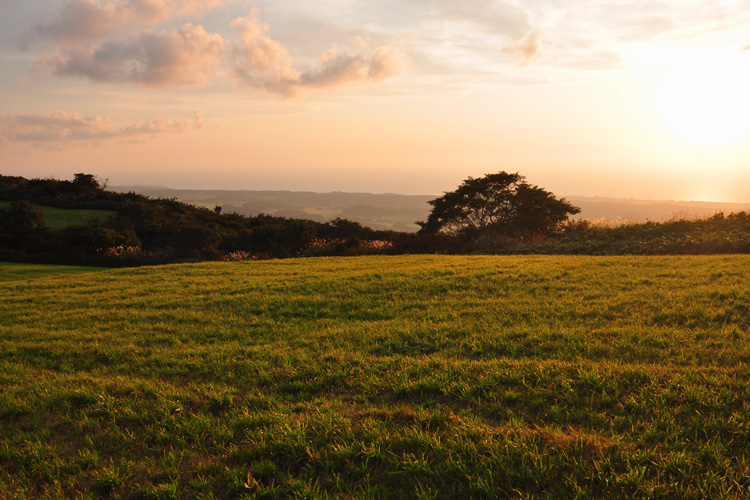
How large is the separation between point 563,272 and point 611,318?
14.8 ft

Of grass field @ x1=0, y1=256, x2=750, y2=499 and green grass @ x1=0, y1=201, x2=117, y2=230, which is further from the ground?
green grass @ x1=0, y1=201, x2=117, y2=230

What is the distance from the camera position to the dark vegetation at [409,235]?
19.6 meters

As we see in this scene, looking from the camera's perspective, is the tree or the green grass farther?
the green grass

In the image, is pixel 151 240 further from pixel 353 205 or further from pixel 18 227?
pixel 353 205

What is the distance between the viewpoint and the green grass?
2970cm

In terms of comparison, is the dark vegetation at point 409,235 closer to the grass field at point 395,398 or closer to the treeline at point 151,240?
the treeline at point 151,240

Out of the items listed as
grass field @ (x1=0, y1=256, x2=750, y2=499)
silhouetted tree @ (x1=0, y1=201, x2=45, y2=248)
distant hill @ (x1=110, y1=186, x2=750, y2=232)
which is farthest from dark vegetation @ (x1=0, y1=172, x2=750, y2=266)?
distant hill @ (x1=110, y1=186, x2=750, y2=232)

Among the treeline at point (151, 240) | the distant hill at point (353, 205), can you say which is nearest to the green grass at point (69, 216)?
the treeline at point (151, 240)

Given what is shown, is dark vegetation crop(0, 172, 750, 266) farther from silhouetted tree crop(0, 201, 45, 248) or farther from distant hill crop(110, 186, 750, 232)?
distant hill crop(110, 186, 750, 232)

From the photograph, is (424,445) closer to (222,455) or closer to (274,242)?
(222,455)

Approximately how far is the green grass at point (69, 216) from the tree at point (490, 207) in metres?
25.2

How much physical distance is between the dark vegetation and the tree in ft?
0.21

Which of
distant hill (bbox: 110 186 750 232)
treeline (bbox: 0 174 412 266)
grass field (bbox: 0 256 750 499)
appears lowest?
grass field (bbox: 0 256 750 499)

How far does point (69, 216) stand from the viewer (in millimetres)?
32156
